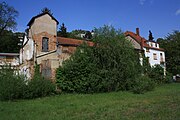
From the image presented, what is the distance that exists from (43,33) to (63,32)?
28660 millimetres

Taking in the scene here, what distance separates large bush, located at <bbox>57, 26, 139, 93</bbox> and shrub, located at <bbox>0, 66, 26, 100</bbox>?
15.7 feet

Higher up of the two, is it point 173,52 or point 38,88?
point 173,52

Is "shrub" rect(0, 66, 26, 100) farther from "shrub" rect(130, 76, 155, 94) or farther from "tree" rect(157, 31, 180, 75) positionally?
"tree" rect(157, 31, 180, 75)

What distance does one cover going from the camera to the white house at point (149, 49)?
1590 inches

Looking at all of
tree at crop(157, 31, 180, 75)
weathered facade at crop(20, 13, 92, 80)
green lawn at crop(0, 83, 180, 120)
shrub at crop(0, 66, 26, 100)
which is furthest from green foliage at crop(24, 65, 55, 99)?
tree at crop(157, 31, 180, 75)

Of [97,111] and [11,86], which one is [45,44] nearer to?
[11,86]

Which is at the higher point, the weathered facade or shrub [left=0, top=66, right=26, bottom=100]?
the weathered facade

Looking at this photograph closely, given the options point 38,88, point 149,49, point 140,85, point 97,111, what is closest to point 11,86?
point 38,88

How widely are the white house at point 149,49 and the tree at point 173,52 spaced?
105 inches

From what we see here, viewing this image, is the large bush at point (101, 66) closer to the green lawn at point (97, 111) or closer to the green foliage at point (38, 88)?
the green foliage at point (38, 88)

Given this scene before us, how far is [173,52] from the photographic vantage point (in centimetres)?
4691

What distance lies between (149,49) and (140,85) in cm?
2278

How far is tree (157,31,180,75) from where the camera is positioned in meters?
45.6

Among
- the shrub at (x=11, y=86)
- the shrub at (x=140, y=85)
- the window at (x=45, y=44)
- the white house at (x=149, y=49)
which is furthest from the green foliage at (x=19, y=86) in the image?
the white house at (x=149, y=49)
